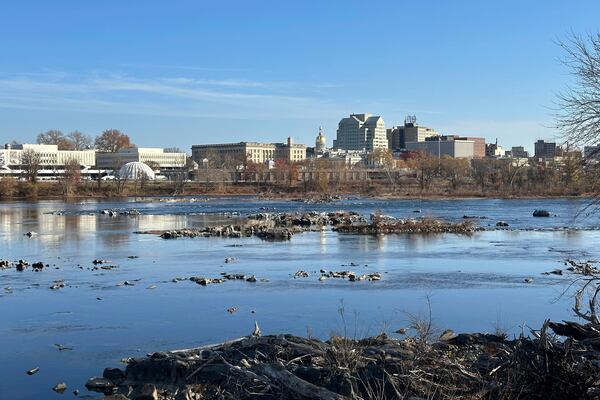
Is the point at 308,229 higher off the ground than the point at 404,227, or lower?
lower

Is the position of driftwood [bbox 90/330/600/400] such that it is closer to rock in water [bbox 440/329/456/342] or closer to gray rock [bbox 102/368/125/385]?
gray rock [bbox 102/368/125/385]

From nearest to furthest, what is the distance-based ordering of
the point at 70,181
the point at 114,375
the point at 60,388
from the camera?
the point at 60,388
the point at 114,375
the point at 70,181

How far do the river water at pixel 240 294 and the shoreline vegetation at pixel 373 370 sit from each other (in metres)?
1.42

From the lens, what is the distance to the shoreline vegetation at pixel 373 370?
33.1ft

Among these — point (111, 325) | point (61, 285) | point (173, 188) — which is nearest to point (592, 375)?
point (111, 325)

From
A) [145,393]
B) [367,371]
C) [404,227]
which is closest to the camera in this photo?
[367,371]

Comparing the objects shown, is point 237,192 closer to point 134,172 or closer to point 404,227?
point 134,172

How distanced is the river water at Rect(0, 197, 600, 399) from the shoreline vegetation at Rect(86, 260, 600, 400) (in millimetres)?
1423

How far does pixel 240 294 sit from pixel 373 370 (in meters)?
11.6

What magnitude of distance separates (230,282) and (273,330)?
8.21m

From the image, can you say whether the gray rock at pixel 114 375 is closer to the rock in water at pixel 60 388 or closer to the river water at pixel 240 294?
the river water at pixel 240 294

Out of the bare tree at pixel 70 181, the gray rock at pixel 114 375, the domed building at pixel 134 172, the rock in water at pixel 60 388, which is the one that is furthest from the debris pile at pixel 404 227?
the domed building at pixel 134 172

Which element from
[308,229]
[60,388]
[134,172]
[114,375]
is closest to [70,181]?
[134,172]

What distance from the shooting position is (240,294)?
2272 centimetres
